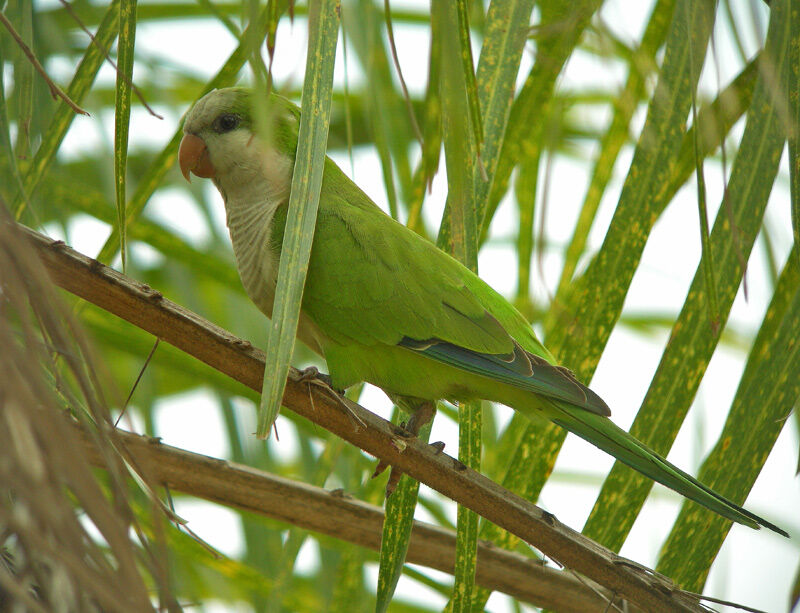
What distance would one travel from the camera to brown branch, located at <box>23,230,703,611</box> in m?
1.23

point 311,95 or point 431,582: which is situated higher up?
point 311,95

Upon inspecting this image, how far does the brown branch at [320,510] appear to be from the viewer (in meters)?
1.55

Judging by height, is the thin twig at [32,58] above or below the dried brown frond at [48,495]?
above

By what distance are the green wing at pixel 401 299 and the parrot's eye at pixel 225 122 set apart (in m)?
0.49

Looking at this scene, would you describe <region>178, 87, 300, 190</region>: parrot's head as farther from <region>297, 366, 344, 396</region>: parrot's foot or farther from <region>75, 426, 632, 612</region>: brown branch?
<region>75, 426, 632, 612</region>: brown branch

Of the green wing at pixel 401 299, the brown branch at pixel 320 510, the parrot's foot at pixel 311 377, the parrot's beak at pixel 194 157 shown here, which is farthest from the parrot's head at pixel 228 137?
the brown branch at pixel 320 510

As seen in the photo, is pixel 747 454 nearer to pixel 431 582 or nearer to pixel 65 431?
pixel 431 582

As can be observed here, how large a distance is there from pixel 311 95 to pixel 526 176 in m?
1.02

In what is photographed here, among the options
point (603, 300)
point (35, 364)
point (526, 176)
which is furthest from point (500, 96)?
point (35, 364)

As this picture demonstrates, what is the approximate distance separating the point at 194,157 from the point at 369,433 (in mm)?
1340

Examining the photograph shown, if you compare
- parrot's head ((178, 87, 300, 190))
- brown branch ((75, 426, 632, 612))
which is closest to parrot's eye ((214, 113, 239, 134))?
parrot's head ((178, 87, 300, 190))

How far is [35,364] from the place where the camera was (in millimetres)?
679

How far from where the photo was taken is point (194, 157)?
8.17 ft

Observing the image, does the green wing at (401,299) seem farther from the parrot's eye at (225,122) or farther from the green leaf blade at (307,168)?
the green leaf blade at (307,168)
